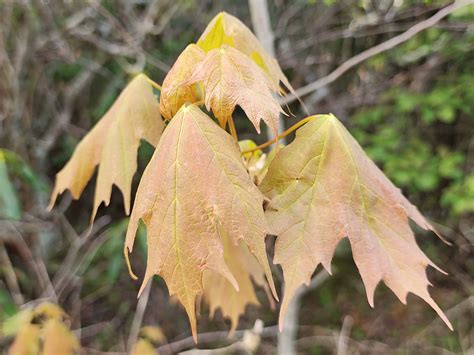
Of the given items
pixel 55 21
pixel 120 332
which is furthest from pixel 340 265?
pixel 55 21

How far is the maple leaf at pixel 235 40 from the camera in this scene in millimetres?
830

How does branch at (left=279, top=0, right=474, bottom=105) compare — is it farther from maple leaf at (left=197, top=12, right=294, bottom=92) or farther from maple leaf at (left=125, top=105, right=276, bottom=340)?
maple leaf at (left=125, top=105, right=276, bottom=340)

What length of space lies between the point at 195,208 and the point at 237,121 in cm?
236

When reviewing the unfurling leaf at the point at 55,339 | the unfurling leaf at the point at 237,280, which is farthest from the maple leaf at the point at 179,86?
the unfurling leaf at the point at 55,339

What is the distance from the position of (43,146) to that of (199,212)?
243 cm

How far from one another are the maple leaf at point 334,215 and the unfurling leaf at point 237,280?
457 mm

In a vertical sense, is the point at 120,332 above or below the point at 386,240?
below

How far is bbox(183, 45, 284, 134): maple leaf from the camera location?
1.96 feet

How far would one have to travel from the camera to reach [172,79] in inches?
26.7

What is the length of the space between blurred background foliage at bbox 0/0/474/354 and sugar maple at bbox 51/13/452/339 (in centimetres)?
171

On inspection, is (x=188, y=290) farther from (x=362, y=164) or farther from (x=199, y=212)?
(x=362, y=164)

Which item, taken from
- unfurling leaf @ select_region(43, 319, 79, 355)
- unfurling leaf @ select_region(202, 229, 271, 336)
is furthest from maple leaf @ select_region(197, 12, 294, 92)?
unfurling leaf @ select_region(43, 319, 79, 355)

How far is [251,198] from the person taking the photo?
2.01ft

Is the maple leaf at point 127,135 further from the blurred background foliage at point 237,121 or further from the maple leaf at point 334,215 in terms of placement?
the blurred background foliage at point 237,121
